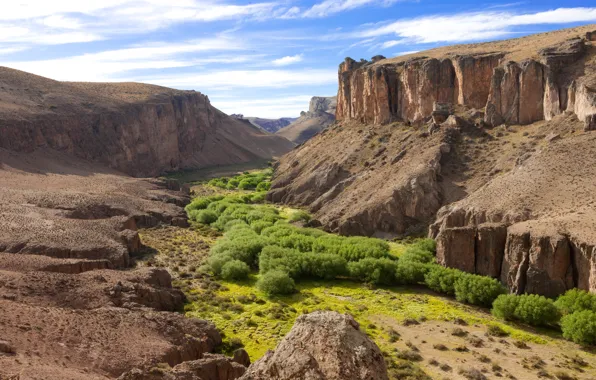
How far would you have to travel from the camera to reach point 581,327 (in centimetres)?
2788

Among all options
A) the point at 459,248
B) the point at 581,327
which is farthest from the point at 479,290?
the point at 581,327

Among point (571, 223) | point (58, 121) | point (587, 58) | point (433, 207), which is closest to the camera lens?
point (571, 223)

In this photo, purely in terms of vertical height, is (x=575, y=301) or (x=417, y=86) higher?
(x=417, y=86)

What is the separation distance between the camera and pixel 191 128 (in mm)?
138375

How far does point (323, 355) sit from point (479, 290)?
77.4ft

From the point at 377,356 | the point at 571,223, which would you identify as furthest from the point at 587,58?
the point at 377,356

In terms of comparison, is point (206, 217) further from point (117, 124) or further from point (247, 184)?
point (117, 124)

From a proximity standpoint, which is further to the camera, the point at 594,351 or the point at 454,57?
the point at 454,57

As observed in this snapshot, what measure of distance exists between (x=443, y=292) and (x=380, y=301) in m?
5.12

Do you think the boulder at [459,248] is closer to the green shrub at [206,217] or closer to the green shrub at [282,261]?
the green shrub at [282,261]

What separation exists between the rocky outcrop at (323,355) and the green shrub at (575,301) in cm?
2137

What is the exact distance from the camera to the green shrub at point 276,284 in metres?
37.2

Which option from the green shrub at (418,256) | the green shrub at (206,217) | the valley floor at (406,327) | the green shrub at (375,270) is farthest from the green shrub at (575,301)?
the green shrub at (206,217)

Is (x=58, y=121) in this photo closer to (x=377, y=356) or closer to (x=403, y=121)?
(x=403, y=121)
